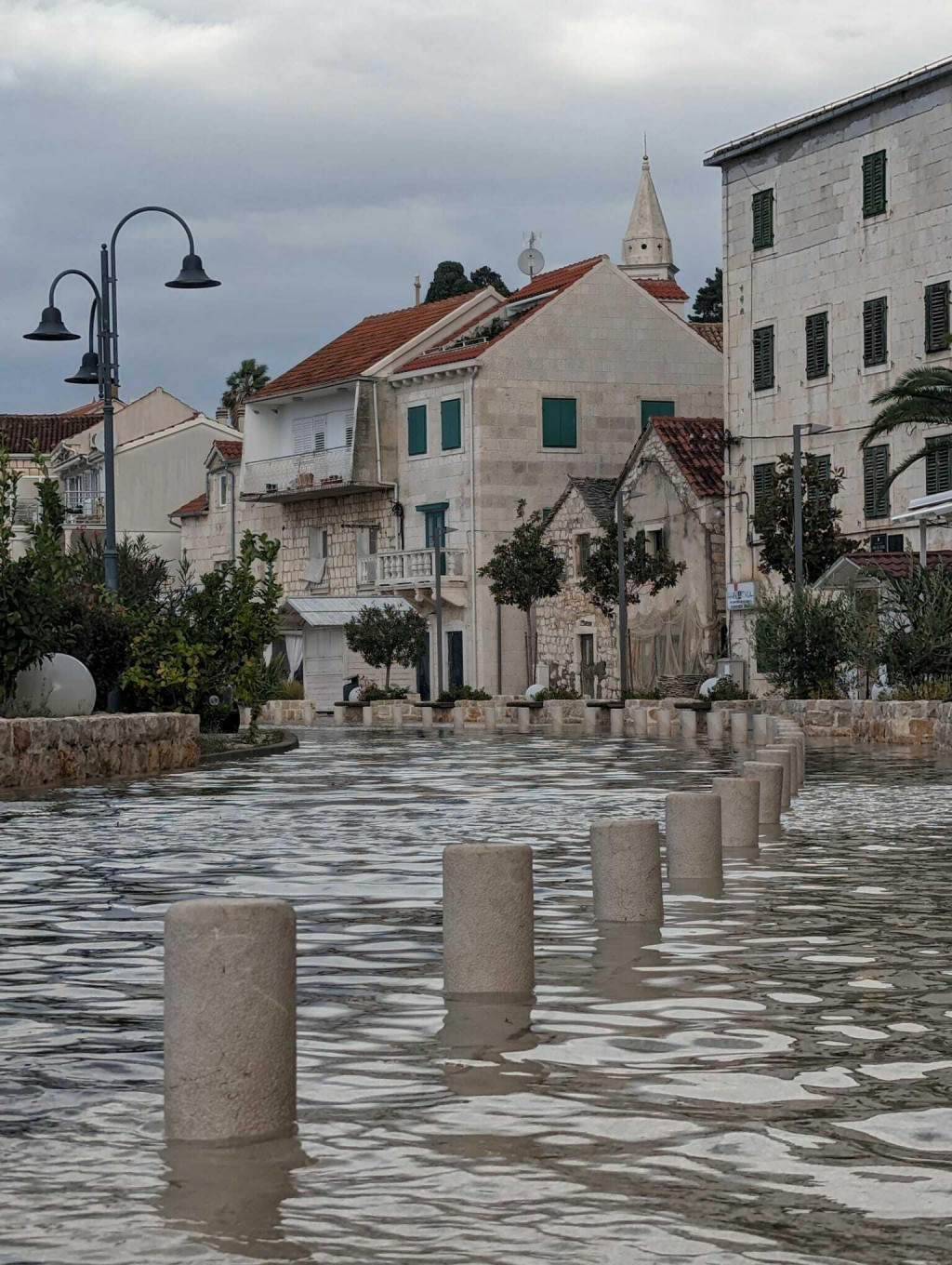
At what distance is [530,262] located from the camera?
2793 inches

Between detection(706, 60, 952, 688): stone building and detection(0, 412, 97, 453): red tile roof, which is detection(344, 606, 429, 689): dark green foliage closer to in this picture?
detection(706, 60, 952, 688): stone building

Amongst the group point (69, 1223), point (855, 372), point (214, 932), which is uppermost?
point (855, 372)

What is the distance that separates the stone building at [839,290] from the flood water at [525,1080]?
1292 inches

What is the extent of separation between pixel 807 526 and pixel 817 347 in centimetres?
539

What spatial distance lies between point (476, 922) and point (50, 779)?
51.6 ft

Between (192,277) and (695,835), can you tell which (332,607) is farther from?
(695,835)

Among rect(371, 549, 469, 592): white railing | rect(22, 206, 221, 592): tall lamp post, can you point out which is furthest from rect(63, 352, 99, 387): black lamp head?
rect(371, 549, 469, 592): white railing

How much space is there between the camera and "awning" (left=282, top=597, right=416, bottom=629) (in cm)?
6256

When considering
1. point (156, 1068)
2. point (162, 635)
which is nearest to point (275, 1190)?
point (156, 1068)

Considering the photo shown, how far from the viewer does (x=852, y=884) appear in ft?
38.4

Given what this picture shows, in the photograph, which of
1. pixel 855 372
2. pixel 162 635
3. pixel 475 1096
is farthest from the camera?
pixel 855 372

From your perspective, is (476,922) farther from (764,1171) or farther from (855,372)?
(855,372)

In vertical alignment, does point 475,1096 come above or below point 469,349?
below

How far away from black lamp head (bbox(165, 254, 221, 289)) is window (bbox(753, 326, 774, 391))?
24150mm
